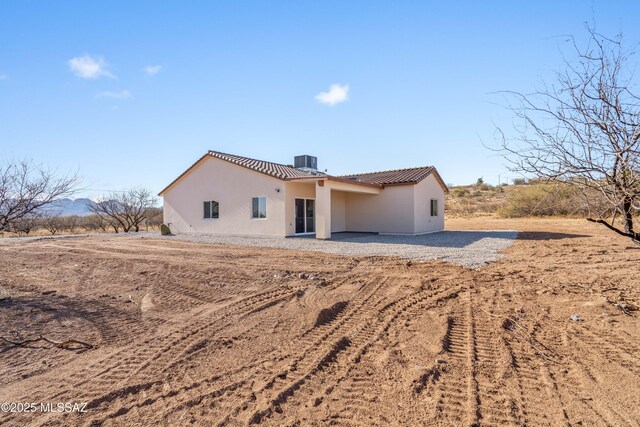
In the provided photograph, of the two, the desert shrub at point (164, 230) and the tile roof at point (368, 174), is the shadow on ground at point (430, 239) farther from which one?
the desert shrub at point (164, 230)

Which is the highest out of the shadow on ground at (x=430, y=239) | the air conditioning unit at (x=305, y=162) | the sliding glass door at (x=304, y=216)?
the air conditioning unit at (x=305, y=162)

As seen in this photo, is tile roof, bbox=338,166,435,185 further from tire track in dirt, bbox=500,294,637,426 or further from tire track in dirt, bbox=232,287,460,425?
tire track in dirt, bbox=500,294,637,426

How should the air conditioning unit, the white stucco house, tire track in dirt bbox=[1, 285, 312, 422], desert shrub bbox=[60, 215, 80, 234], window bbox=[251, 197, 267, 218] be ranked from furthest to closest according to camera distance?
desert shrub bbox=[60, 215, 80, 234] → the air conditioning unit → window bbox=[251, 197, 267, 218] → the white stucco house → tire track in dirt bbox=[1, 285, 312, 422]

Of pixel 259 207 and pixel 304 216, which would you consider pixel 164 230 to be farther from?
pixel 304 216

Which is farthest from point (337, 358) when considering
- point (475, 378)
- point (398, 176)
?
point (398, 176)

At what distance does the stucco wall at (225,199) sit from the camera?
16766 mm

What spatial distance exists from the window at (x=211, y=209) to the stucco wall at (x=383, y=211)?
23.4 ft

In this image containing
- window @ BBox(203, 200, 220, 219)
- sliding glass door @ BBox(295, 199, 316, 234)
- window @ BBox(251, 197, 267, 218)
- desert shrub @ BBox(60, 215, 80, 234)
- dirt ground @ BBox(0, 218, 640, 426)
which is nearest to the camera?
dirt ground @ BBox(0, 218, 640, 426)

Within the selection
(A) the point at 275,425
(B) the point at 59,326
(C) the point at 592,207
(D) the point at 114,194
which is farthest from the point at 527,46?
(D) the point at 114,194

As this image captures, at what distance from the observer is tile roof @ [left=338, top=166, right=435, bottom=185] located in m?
18.0

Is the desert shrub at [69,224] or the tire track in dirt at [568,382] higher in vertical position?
the desert shrub at [69,224]

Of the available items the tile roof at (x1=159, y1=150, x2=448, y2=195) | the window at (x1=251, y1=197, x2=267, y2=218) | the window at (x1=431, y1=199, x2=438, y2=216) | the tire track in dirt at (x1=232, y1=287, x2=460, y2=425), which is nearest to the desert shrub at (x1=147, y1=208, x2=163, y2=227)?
the tile roof at (x1=159, y1=150, x2=448, y2=195)

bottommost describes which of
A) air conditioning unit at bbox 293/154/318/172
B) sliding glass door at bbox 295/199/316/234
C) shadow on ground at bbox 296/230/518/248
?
shadow on ground at bbox 296/230/518/248

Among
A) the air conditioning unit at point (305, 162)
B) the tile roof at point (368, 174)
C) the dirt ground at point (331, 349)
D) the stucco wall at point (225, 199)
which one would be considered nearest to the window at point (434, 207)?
the tile roof at point (368, 174)
